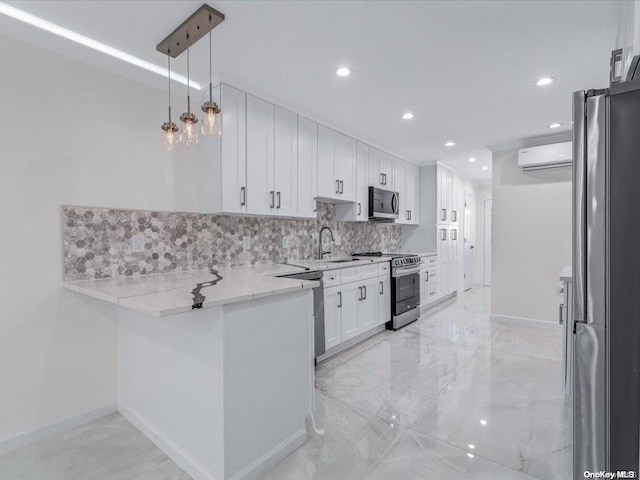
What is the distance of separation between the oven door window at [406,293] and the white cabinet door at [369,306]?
0.37 meters

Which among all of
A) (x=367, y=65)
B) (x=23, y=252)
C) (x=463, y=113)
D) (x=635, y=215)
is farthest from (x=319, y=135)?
(x=635, y=215)

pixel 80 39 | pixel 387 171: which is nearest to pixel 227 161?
pixel 80 39

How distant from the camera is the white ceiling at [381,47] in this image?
178 cm

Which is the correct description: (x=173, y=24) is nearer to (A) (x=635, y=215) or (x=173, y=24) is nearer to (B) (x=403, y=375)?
(A) (x=635, y=215)

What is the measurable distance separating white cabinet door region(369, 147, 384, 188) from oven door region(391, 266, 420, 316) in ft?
4.01

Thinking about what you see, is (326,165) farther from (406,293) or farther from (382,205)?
(406,293)

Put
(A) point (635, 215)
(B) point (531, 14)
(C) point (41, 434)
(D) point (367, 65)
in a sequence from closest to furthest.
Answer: (A) point (635, 215) → (B) point (531, 14) → (C) point (41, 434) → (D) point (367, 65)

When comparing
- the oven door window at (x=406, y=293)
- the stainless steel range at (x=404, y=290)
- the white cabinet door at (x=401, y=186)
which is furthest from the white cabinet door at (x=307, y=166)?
the white cabinet door at (x=401, y=186)

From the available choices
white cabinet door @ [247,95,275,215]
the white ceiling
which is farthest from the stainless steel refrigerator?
white cabinet door @ [247,95,275,215]

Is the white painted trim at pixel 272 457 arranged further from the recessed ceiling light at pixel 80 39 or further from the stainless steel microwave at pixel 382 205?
the stainless steel microwave at pixel 382 205

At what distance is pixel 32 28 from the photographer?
1.87 meters

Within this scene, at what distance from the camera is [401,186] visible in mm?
5070

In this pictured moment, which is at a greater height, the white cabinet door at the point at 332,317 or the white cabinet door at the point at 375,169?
the white cabinet door at the point at 375,169

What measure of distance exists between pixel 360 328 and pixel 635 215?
2807mm
